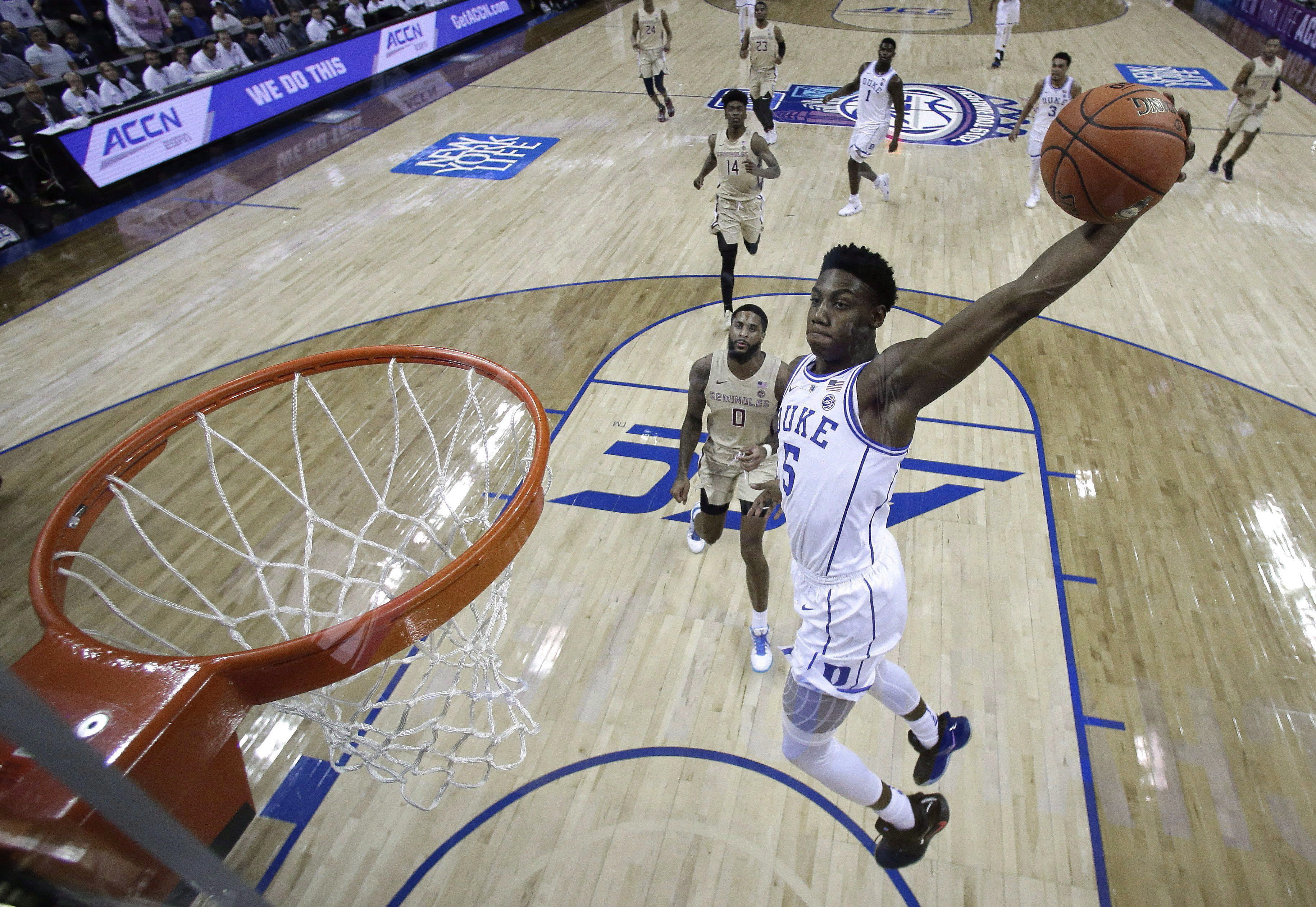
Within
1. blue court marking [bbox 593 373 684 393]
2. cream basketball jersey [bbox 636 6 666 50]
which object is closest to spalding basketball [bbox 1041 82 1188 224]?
blue court marking [bbox 593 373 684 393]

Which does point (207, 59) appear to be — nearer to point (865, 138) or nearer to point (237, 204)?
point (237, 204)

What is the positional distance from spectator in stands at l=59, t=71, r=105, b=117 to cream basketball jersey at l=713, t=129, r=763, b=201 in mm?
8284

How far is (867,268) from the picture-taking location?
2.12 m

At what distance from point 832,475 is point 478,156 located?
929 cm

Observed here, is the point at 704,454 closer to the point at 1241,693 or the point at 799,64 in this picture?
the point at 1241,693

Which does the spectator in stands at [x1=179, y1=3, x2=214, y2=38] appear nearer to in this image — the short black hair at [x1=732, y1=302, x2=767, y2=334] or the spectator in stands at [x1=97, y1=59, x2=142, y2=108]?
the spectator in stands at [x1=97, y1=59, x2=142, y2=108]

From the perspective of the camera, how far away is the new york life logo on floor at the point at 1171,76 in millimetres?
11680

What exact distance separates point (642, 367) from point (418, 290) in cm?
261

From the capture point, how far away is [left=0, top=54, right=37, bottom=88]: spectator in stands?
9141mm

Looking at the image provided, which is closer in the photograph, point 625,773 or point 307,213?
point 625,773

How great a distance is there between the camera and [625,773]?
3256 millimetres

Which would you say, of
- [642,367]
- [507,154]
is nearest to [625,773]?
[642,367]

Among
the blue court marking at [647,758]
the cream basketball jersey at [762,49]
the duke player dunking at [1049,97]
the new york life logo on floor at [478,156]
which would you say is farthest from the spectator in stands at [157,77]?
the blue court marking at [647,758]

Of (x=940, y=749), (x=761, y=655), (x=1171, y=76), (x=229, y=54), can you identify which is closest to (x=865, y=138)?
(x=761, y=655)
